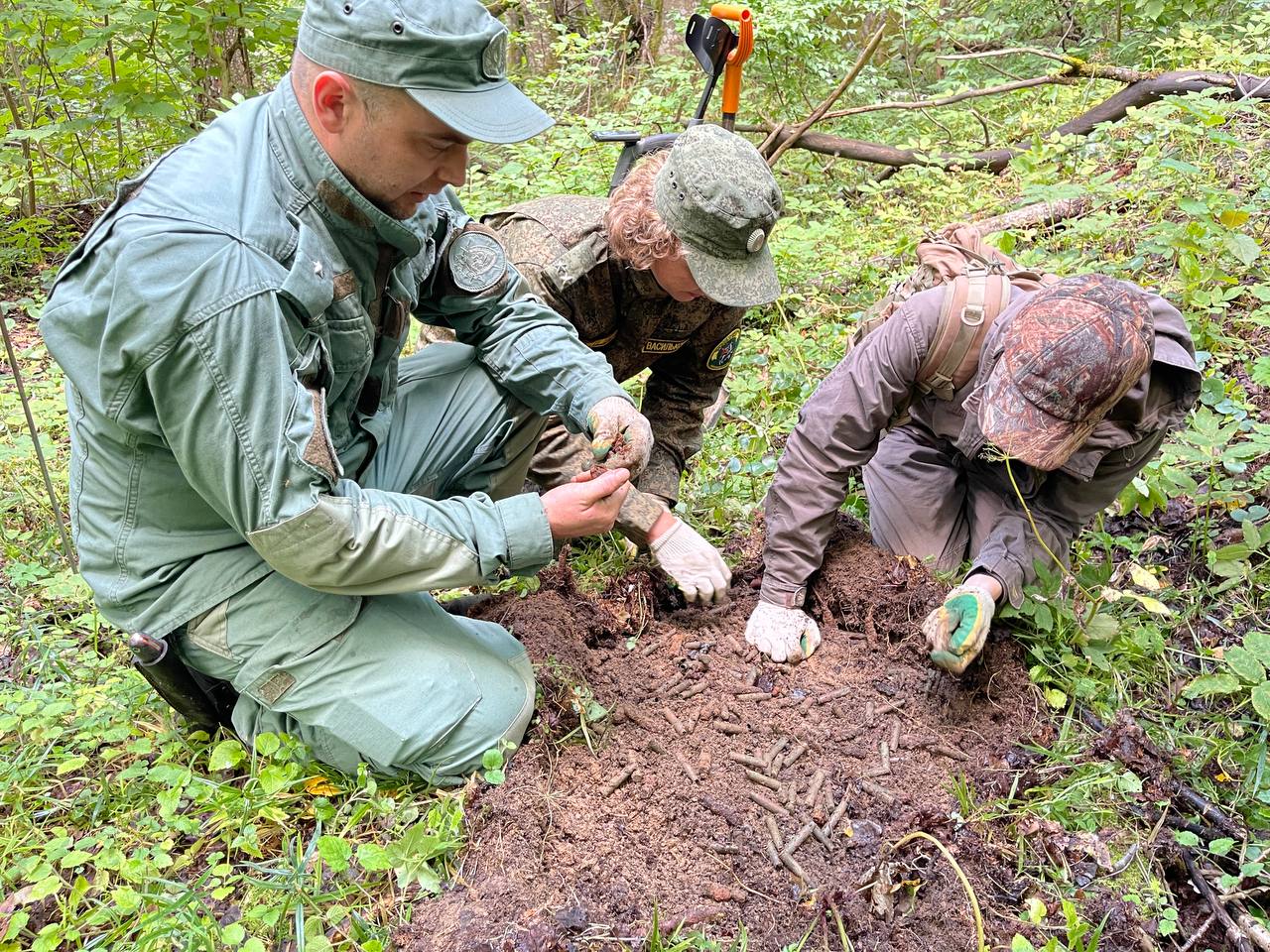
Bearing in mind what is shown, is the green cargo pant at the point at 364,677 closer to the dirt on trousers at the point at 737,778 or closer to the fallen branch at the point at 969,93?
the dirt on trousers at the point at 737,778

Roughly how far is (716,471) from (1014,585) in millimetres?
1366

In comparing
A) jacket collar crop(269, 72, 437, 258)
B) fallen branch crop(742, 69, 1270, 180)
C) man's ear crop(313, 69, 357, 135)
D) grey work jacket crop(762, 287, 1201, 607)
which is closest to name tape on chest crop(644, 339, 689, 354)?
grey work jacket crop(762, 287, 1201, 607)

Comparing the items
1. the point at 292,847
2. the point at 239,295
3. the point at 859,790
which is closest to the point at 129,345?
the point at 239,295

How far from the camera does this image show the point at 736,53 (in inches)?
166

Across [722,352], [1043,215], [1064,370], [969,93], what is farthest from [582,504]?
[969,93]

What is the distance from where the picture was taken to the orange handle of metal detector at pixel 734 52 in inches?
160

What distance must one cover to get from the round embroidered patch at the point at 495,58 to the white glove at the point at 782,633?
174 cm

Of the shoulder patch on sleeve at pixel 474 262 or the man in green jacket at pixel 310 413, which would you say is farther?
the shoulder patch on sleeve at pixel 474 262

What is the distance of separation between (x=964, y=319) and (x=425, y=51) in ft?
5.77

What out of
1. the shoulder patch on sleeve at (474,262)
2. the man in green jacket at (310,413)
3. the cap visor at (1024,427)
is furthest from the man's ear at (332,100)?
the cap visor at (1024,427)

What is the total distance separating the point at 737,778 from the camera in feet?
7.45

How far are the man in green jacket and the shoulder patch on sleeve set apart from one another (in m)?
0.09

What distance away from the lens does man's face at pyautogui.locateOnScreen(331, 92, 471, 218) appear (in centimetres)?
178

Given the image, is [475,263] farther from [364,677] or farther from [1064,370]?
[1064,370]
